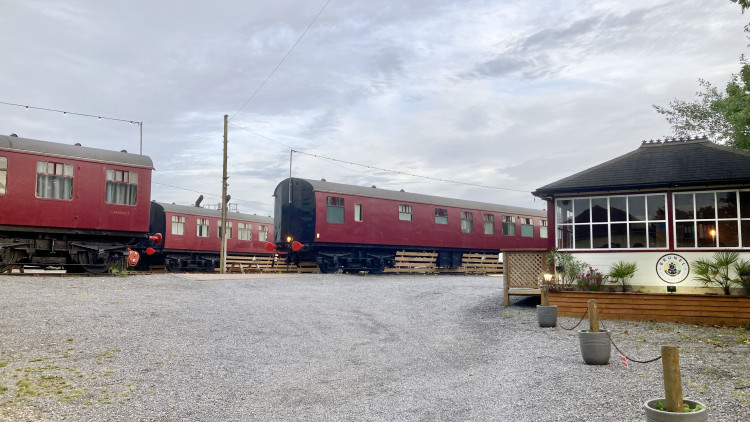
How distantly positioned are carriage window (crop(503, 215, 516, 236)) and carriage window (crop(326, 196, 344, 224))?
10.9 meters

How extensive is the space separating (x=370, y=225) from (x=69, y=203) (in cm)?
1230

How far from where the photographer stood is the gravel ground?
299 inches

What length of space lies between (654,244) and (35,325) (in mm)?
14180

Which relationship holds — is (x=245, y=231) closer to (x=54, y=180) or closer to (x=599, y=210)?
(x=54, y=180)

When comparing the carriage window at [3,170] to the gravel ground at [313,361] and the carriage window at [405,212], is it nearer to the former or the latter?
the gravel ground at [313,361]

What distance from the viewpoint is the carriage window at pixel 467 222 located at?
2977 centimetres

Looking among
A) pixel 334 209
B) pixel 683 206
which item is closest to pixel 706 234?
pixel 683 206

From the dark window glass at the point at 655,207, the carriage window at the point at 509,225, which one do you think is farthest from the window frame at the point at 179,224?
the dark window glass at the point at 655,207

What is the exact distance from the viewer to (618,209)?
50.1 ft

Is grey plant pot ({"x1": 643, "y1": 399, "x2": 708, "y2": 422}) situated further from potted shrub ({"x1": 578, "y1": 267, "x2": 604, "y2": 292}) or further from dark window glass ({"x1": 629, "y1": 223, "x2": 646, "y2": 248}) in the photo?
dark window glass ({"x1": 629, "y1": 223, "x2": 646, "y2": 248})

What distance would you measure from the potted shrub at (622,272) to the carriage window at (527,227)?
17.6 m

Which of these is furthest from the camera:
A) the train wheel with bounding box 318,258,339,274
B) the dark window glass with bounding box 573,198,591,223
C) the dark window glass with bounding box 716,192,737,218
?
the train wheel with bounding box 318,258,339,274

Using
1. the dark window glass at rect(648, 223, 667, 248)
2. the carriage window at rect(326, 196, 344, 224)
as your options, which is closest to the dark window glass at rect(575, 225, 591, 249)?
the dark window glass at rect(648, 223, 667, 248)

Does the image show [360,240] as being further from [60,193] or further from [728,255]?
[728,255]
